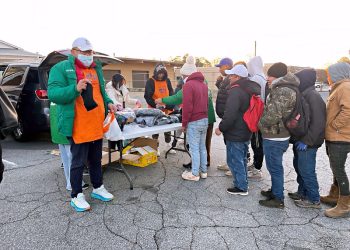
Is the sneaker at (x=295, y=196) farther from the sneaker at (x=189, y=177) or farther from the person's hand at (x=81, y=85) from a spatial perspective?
the person's hand at (x=81, y=85)

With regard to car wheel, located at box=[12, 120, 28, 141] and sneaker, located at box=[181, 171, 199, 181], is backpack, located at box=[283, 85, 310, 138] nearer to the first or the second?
sneaker, located at box=[181, 171, 199, 181]

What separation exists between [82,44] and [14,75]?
4.41 m

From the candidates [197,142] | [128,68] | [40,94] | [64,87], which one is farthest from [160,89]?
[128,68]

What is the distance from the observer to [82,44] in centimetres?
276

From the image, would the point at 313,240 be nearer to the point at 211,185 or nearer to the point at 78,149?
the point at 211,185

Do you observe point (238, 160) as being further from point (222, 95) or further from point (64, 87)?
point (64, 87)

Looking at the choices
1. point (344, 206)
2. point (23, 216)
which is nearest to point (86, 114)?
point (23, 216)

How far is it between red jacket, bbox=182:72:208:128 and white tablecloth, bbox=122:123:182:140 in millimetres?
378

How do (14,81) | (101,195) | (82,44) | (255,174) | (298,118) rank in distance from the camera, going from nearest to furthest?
(82,44) → (298,118) → (101,195) → (255,174) → (14,81)

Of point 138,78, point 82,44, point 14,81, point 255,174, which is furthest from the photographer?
point 138,78

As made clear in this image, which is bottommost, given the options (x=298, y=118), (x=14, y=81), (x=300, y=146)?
(x=300, y=146)

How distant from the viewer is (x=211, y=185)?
12.6 feet

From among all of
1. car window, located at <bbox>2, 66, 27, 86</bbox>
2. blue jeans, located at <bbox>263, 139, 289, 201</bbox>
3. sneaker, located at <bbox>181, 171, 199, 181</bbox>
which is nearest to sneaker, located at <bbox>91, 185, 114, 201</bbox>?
sneaker, located at <bbox>181, 171, 199, 181</bbox>

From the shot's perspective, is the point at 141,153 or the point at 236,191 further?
the point at 141,153
